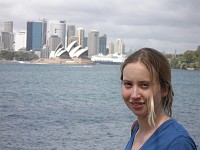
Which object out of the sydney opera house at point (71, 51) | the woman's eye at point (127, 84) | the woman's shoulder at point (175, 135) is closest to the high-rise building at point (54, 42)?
the sydney opera house at point (71, 51)

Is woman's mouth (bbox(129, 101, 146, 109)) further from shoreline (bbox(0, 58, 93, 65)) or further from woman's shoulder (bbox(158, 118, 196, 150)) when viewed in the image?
shoreline (bbox(0, 58, 93, 65))

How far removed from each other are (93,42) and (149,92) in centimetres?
15093

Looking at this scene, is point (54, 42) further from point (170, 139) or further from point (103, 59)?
point (170, 139)

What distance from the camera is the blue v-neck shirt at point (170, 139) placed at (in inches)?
47.7

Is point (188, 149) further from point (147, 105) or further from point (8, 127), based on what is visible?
point (8, 127)

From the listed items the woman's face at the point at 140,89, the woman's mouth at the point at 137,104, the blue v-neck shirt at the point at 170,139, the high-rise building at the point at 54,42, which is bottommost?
the blue v-neck shirt at the point at 170,139

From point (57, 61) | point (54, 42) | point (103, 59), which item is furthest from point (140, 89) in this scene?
point (54, 42)

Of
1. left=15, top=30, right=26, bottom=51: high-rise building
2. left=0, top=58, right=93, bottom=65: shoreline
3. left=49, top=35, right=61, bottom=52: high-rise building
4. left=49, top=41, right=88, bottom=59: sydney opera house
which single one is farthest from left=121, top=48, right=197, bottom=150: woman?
left=15, top=30, right=26, bottom=51: high-rise building

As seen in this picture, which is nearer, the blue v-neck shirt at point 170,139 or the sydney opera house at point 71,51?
the blue v-neck shirt at point 170,139

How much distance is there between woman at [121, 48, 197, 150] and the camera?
1.33 metres

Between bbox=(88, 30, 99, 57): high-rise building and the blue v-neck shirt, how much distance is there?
5355 inches

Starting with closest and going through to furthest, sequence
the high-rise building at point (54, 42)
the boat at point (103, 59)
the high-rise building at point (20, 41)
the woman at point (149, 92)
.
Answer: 1. the woman at point (149, 92)
2. the boat at point (103, 59)
3. the high-rise building at point (54, 42)
4. the high-rise building at point (20, 41)

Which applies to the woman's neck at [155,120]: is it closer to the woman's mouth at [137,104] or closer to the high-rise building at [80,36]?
the woman's mouth at [137,104]

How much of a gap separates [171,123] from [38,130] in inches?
513
